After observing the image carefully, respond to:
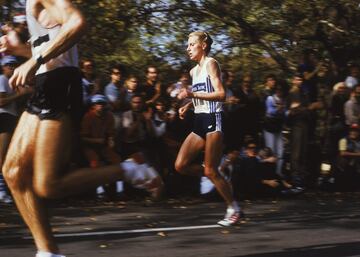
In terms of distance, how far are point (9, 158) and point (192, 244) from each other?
205cm

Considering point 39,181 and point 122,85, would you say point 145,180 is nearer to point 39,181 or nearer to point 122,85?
point 39,181

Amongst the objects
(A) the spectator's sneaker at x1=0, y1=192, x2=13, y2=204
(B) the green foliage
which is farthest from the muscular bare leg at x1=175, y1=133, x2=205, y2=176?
(B) the green foliage

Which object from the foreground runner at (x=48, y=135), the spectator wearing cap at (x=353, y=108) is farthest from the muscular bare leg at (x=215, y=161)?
the spectator wearing cap at (x=353, y=108)

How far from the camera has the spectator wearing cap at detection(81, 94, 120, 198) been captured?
383 inches

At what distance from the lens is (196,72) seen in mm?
7547

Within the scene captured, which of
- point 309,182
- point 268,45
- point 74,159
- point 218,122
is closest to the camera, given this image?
point 218,122

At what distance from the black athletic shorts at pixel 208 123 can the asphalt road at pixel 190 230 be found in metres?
0.92

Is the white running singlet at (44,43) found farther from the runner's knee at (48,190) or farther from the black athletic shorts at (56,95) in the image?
the runner's knee at (48,190)

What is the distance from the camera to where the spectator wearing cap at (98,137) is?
9719 mm

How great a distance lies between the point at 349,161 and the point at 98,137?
425 cm

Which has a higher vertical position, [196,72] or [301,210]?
[196,72]

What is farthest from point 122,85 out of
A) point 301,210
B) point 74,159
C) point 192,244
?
point 192,244

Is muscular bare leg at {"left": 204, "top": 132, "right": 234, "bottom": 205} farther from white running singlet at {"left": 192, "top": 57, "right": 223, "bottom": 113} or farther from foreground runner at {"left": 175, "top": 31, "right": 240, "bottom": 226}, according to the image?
white running singlet at {"left": 192, "top": 57, "right": 223, "bottom": 113}

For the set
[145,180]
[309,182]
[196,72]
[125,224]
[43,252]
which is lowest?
[309,182]
